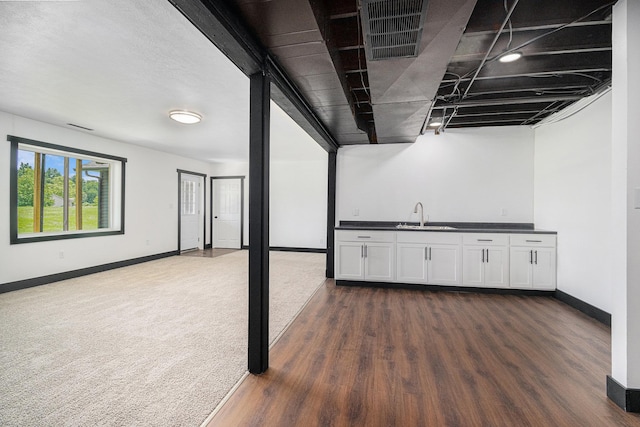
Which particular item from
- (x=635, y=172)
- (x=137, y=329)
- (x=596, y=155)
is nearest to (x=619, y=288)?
(x=635, y=172)

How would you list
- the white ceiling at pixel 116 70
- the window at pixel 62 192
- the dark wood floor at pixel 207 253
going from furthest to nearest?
the dark wood floor at pixel 207 253 → the window at pixel 62 192 → the white ceiling at pixel 116 70

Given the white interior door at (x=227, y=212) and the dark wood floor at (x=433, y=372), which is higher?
the white interior door at (x=227, y=212)

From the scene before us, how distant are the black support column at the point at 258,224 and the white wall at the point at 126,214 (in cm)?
430

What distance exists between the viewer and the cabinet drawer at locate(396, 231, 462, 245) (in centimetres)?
422

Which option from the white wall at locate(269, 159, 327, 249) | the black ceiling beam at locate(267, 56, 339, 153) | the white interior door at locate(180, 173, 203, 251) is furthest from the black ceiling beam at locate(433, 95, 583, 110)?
the white interior door at locate(180, 173, 203, 251)

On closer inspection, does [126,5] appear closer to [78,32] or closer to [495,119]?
[78,32]

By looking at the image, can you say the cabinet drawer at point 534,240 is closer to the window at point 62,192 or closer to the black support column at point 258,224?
the black support column at point 258,224

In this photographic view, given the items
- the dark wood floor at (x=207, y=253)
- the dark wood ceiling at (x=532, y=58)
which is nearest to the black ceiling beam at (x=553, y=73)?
the dark wood ceiling at (x=532, y=58)

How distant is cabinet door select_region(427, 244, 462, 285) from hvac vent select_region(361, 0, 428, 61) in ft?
9.84

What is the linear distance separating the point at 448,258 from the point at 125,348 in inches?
158

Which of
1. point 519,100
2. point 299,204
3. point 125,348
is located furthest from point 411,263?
point 299,204

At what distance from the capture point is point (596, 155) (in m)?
3.13

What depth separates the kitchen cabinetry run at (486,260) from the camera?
4.09 meters

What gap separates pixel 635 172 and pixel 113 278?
20.7ft
